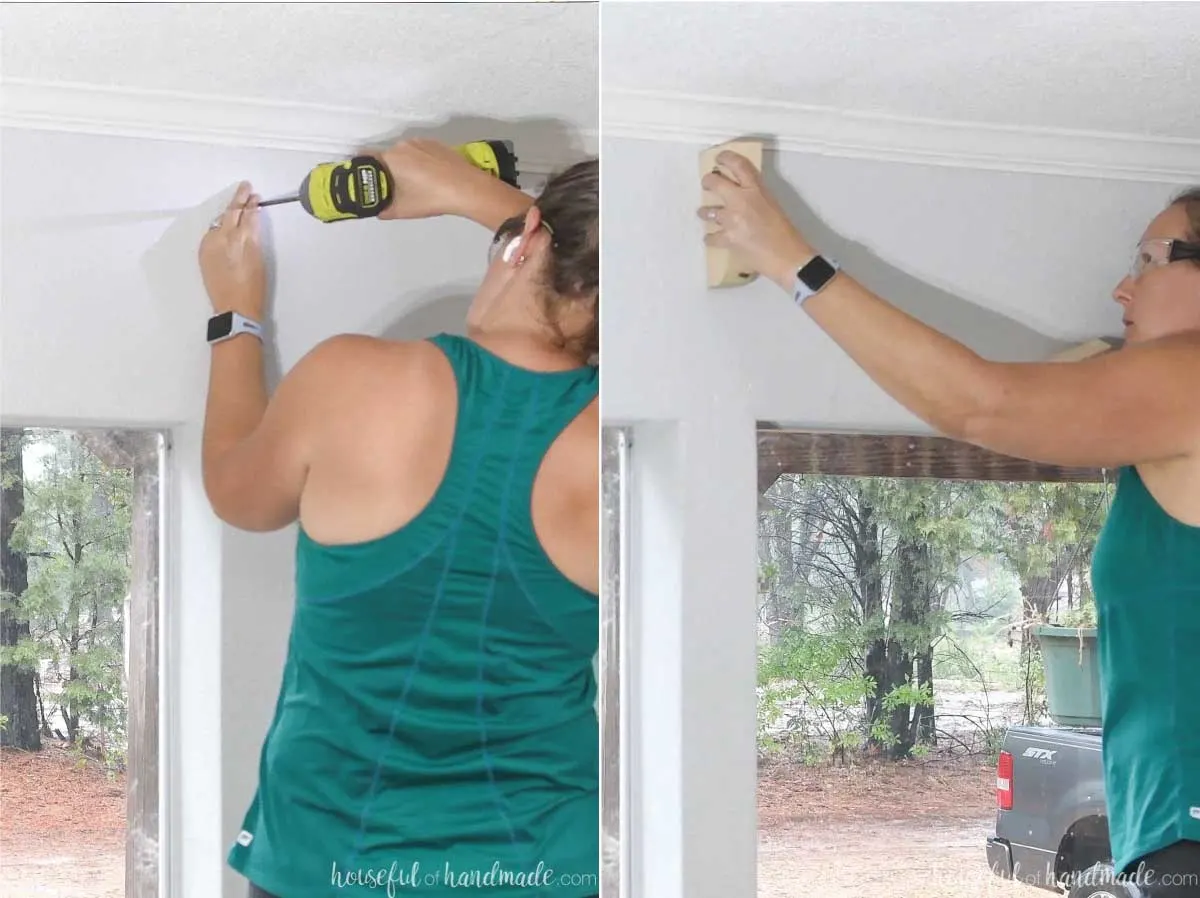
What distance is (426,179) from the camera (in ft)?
3.89

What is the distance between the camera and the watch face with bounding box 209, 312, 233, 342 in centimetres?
113

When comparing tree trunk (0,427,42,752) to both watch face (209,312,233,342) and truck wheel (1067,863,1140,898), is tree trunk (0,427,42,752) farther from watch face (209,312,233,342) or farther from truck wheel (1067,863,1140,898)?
truck wheel (1067,863,1140,898)

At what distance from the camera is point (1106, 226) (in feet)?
3.89

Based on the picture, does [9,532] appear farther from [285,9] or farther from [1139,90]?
[1139,90]

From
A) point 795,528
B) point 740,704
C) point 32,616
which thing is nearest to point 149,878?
point 32,616

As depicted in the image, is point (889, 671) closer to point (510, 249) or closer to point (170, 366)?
point (510, 249)

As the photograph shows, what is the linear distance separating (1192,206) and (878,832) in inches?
27.8

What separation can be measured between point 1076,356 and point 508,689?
0.66 metres

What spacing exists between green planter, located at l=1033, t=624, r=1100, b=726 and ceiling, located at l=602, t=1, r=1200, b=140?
51 cm

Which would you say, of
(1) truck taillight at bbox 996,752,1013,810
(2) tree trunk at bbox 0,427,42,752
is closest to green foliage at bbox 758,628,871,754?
(1) truck taillight at bbox 996,752,1013,810

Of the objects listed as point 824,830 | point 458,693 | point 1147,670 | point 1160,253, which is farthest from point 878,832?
point 1160,253

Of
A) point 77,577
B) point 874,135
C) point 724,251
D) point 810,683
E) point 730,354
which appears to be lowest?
point 810,683

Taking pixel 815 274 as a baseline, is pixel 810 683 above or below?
below

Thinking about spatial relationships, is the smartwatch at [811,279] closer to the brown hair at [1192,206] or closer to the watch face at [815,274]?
the watch face at [815,274]
